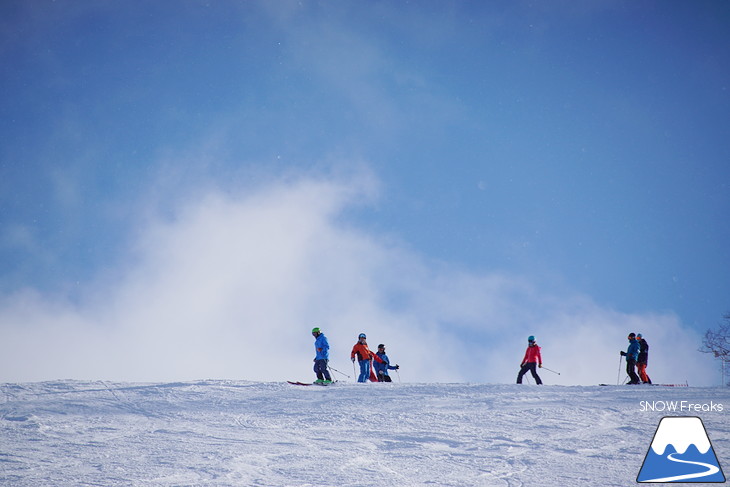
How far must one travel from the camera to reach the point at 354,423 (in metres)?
9.27

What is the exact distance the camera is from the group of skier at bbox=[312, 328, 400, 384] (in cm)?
1636

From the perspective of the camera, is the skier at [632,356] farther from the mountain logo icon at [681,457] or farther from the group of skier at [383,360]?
the mountain logo icon at [681,457]

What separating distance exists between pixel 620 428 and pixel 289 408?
554 cm

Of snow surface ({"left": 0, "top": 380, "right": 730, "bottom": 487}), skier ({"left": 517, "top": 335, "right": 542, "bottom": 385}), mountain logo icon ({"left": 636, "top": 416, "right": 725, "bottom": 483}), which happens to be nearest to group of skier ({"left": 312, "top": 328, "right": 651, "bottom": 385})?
skier ({"left": 517, "top": 335, "right": 542, "bottom": 385})

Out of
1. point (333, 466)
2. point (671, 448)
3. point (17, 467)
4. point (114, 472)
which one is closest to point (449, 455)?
point (333, 466)

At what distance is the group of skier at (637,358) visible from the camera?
17.2 m

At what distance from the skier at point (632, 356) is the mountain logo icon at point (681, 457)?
8.96 m

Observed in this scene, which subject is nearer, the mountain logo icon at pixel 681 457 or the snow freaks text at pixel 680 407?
the mountain logo icon at pixel 681 457

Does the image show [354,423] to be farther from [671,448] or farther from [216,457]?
[671,448]

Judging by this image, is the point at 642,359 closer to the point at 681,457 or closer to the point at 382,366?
the point at 382,366

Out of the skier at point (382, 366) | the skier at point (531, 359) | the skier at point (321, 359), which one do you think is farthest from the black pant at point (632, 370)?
the skier at point (321, 359)

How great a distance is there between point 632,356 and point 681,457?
10.8 meters

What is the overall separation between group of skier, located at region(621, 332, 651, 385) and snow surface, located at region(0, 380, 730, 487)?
15.6ft

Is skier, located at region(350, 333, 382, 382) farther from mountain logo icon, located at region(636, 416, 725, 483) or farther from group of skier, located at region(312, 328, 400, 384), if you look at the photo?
mountain logo icon, located at region(636, 416, 725, 483)
